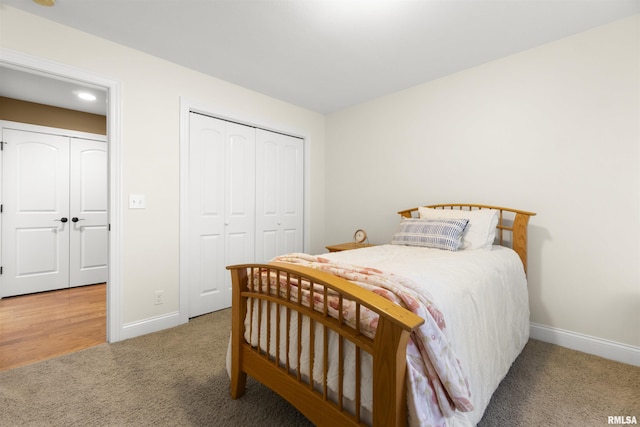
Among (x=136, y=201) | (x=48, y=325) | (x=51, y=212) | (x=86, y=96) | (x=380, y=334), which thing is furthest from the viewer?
(x=51, y=212)

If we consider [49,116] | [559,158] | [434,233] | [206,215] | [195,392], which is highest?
[49,116]

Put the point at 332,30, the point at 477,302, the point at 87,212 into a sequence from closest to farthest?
the point at 477,302 < the point at 332,30 < the point at 87,212

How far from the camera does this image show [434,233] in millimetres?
2301

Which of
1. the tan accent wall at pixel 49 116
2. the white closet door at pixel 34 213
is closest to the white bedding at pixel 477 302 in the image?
the white closet door at pixel 34 213

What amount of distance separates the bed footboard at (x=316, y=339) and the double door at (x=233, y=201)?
1.43 meters

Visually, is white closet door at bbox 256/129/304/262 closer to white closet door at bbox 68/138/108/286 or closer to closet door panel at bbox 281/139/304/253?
closet door panel at bbox 281/139/304/253

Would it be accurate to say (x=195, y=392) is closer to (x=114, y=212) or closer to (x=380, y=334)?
(x=380, y=334)

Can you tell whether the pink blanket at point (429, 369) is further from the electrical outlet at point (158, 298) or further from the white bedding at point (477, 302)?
the electrical outlet at point (158, 298)

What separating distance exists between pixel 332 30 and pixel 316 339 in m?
2.02

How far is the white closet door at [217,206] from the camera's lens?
9.16 feet

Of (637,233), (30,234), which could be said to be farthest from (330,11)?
(30,234)

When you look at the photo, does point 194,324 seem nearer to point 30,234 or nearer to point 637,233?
point 30,234

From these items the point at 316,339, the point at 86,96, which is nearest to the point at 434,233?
the point at 316,339

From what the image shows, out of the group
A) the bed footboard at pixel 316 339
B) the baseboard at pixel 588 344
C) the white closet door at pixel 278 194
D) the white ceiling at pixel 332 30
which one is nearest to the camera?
the bed footboard at pixel 316 339
